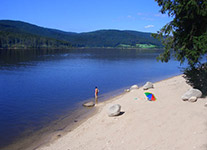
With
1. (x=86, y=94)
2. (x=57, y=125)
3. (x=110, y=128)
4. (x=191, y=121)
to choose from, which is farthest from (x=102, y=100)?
(x=191, y=121)

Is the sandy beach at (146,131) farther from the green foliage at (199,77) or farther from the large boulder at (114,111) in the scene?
the green foliage at (199,77)

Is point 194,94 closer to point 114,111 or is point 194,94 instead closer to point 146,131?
point 146,131

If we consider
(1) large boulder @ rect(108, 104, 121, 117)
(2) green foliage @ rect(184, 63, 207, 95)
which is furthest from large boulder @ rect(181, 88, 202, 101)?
(1) large boulder @ rect(108, 104, 121, 117)

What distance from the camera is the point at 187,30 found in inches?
722

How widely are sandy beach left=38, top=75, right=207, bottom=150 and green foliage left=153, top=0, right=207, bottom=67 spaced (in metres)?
4.14

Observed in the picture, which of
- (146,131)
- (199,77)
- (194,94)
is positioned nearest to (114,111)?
(146,131)

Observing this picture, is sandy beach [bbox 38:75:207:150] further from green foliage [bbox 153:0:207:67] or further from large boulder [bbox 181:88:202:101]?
green foliage [bbox 153:0:207:67]

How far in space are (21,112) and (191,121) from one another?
57.4 feet

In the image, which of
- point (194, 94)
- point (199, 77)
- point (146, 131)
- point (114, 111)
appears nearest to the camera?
point (146, 131)

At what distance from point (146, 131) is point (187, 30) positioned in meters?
10.7

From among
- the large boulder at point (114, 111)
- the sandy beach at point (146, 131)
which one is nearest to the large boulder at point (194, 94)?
the sandy beach at point (146, 131)

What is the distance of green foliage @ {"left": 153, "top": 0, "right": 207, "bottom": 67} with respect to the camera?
643 inches

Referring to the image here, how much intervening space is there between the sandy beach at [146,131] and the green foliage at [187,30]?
4143 millimetres

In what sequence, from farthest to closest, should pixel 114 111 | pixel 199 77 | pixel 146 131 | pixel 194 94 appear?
1. pixel 199 77
2. pixel 114 111
3. pixel 194 94
4. pixel 146 131
